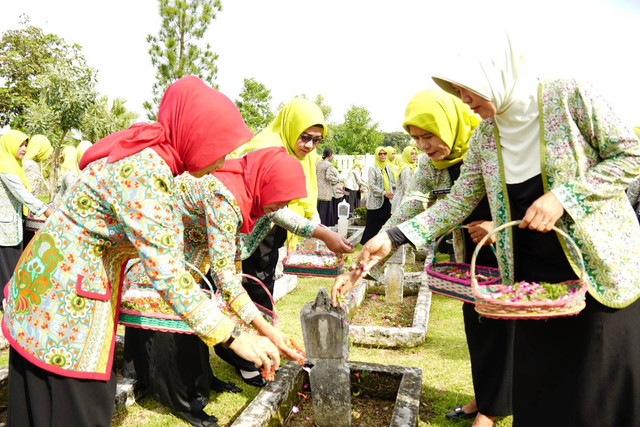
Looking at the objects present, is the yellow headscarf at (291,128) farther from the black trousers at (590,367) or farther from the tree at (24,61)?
the tree at (24,61)

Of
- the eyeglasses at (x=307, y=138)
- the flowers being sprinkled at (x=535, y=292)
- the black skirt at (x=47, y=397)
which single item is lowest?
the black skirt at (x=47, y=397)

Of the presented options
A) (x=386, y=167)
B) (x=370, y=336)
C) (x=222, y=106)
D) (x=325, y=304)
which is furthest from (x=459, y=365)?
(x=386, y=167)

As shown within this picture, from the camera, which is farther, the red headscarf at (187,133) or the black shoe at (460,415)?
the black shoe at (460,415)

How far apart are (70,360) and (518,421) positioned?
1913mm

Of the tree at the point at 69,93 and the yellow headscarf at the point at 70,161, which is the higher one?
the tree at the point at 69,93

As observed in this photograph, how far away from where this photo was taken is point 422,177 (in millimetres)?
3145

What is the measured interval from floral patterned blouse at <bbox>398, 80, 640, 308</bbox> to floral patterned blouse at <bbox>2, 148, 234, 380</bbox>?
4.51ft

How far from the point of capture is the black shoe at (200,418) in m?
3.17

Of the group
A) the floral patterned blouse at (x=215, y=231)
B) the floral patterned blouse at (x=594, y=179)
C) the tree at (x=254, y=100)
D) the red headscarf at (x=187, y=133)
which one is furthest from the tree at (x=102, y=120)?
the floral patterned blouse at (x=594, y=179)

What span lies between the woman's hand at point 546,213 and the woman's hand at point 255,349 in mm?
1095

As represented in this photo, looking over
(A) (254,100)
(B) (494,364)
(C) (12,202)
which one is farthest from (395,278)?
(A) (254,100)

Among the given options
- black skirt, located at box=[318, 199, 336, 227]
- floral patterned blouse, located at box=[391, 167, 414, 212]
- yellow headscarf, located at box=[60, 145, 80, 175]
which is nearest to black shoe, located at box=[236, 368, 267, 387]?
yellow headscarf, located at box=[60, 145, 80, 175]

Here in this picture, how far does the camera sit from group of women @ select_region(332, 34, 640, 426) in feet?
5.92

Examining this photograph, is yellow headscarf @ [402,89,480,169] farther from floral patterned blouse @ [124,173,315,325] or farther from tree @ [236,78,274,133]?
tree @ [236,78,274,133]
